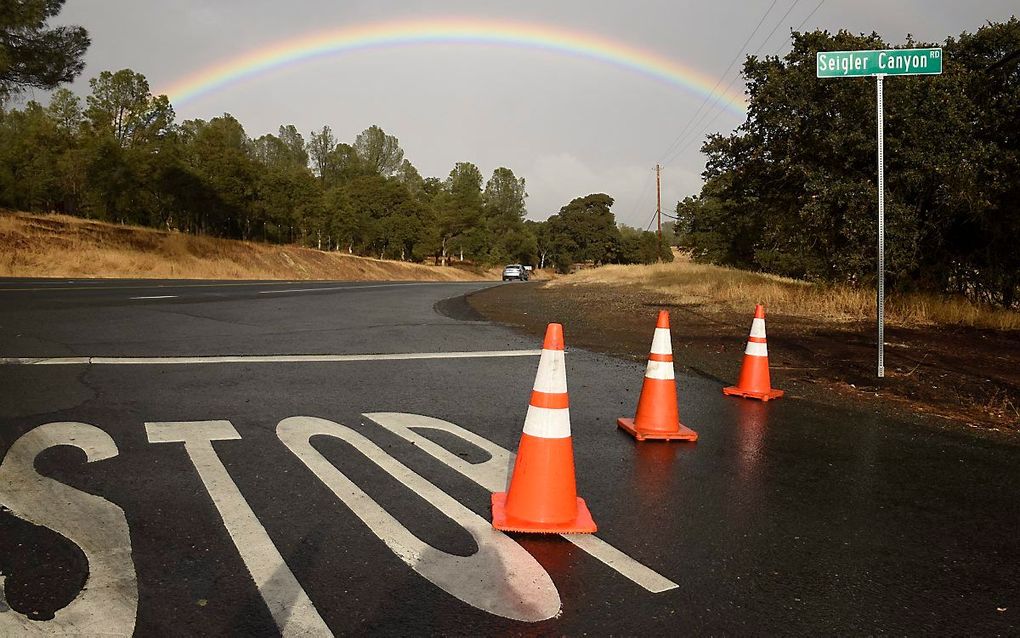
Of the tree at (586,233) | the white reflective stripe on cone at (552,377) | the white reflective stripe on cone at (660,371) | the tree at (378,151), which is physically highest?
the tree at (378,151)

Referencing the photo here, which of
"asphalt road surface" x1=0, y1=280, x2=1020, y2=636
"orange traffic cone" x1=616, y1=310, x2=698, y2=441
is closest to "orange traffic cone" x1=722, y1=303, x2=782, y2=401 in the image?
"asphalt road surface" x1=0, y1=280, x2=1020, y2=636

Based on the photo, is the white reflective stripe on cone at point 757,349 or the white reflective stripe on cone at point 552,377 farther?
the white reflective stripe on cone at point 757,349

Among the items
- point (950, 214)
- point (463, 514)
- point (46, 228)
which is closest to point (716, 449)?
point (463, 514)

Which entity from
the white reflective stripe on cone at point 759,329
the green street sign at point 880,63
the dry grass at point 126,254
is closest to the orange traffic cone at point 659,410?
the white reflective stripe on cone at point 759,329

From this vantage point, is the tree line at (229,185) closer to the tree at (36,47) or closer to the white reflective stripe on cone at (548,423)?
the tree at (36,47)

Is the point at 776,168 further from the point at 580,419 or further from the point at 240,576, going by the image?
the point at 240,576

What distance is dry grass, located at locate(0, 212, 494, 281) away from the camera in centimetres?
2955

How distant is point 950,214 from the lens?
14422 millimetres

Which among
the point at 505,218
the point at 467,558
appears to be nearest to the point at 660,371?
the point at 467,558

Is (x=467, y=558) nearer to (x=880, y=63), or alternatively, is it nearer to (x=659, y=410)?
(x=659, y=410)

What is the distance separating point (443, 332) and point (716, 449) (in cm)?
666

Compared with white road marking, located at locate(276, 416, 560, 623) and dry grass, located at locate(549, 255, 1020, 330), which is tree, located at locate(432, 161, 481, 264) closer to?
dry grass, located at locate(549, 255, 1020, 330)

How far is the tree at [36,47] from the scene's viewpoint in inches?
1071

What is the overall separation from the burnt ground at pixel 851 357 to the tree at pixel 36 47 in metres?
25.1
